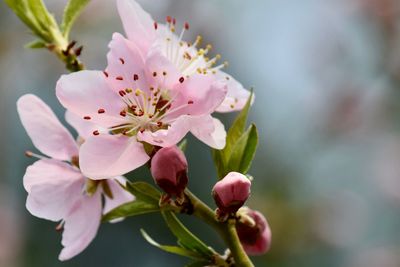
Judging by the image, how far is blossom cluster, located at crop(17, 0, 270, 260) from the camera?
2.31 ft

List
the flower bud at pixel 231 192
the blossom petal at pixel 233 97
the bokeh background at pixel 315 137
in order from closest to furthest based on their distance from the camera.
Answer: the flower bud at pixel 231 192 → the blossom petal at pixel 233 97 → the bokeh background at pixel 315 137

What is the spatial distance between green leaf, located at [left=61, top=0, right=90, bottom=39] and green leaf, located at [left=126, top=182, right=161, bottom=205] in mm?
236

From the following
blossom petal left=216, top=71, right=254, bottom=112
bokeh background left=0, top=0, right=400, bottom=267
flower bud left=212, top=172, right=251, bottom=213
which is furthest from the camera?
bokeh background left=0, top=0, right=400, bottom=267

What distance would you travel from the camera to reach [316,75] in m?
3.58

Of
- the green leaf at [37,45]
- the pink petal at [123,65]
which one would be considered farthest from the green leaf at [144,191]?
the green leaf at [37,45]

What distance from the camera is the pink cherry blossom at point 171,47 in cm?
77

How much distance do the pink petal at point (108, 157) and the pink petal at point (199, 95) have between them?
→ 0.21ft

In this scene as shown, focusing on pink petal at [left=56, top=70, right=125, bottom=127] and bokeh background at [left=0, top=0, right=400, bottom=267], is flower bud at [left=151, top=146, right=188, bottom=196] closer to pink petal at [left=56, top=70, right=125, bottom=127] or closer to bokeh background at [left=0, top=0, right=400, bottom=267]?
pink petal at [left=56, top=70, right=125, bottom=127]

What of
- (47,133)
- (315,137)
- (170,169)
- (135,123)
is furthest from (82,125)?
(315,137)

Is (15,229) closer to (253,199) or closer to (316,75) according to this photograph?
(253,199)

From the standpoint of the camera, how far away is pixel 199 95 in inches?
28.5

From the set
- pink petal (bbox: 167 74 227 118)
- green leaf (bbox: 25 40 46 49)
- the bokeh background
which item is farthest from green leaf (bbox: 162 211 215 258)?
the bokeh background

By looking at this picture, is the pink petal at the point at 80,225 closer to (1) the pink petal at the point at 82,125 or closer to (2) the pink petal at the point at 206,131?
(1) the pink petal at the point at 82,125

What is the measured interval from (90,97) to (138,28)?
0.10 meters
